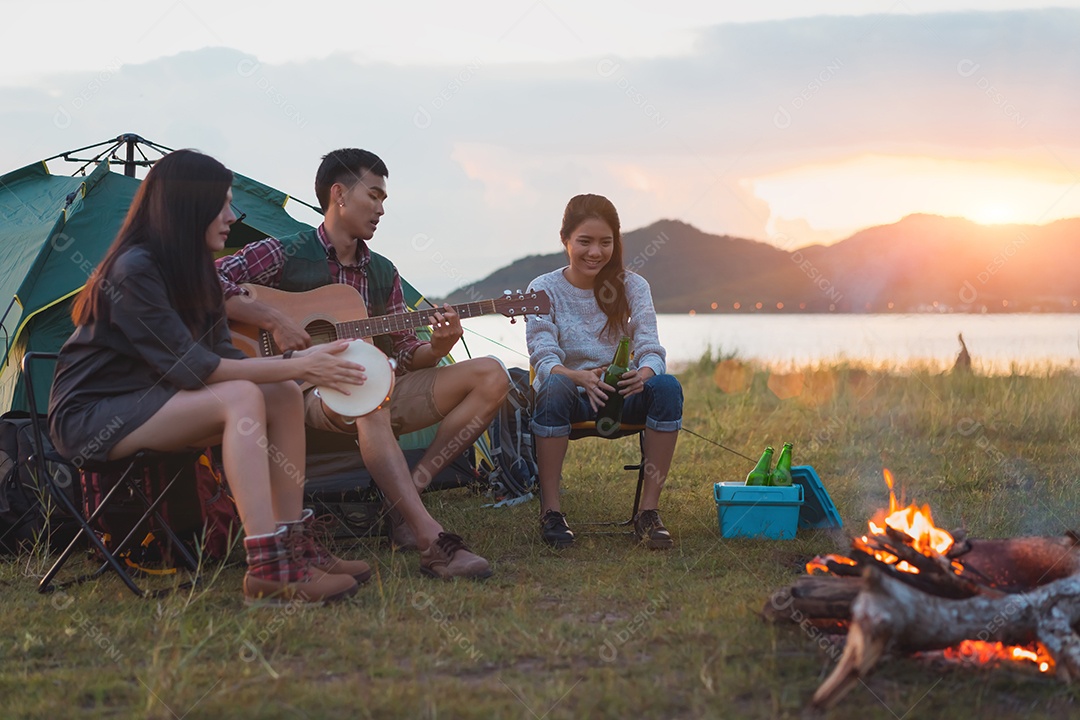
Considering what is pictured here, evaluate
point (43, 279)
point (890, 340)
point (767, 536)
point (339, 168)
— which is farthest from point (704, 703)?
point (890, 340)

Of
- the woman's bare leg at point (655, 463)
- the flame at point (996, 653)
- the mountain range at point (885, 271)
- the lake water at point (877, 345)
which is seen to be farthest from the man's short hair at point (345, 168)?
the mountain range at point (885, 271)

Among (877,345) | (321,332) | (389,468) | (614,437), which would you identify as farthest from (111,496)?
(877,345)

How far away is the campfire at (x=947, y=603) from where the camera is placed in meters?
2.31

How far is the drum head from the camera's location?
3.48 m

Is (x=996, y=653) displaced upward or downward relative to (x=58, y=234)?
downward

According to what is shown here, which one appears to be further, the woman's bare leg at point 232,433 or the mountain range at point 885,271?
the mountain range at point 885,271

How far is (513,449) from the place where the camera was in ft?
17.7

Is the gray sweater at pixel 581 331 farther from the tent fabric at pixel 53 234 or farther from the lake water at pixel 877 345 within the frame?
the lake water at pixel 877 345

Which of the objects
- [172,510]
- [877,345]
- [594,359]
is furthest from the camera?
[877,345]

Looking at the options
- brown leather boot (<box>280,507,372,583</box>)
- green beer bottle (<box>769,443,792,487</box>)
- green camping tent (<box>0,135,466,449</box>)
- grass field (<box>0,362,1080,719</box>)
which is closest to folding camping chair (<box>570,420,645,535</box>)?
grass field (<box>0,362,1080,719</box>)

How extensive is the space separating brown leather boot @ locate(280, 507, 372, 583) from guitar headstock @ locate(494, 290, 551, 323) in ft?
4.27

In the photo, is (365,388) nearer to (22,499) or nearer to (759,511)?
(22,499)

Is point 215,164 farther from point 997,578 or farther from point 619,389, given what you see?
point 997,578

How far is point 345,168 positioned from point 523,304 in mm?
941
